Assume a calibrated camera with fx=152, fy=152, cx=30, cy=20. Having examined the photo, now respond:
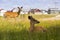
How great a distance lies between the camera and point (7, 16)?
2.27m

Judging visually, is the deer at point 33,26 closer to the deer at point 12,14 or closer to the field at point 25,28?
the field at point 25,28

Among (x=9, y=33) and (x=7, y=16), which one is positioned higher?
(x=7, y=16)

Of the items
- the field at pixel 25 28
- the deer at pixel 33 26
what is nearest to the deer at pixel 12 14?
the field at pixel 25 28

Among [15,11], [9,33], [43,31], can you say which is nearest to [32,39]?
[43,31]

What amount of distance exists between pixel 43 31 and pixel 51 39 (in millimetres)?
162

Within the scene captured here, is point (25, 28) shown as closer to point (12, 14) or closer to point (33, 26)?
point (33, 26)

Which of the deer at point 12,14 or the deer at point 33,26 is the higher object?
the deer at point 12,14

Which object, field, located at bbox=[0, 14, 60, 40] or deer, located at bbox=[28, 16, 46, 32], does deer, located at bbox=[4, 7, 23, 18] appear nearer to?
field, located at bbox=[0, 14, 60, 40]

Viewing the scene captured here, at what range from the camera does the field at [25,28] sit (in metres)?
2.14

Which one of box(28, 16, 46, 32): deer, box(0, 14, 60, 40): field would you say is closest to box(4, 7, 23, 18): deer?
box(0, 14, 60, 40): field

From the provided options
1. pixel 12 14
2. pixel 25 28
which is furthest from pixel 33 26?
pixel 12 14

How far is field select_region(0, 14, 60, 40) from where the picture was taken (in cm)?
214

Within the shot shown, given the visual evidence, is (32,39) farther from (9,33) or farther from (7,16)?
(7,16)

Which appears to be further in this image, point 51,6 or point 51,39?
point 51,6
